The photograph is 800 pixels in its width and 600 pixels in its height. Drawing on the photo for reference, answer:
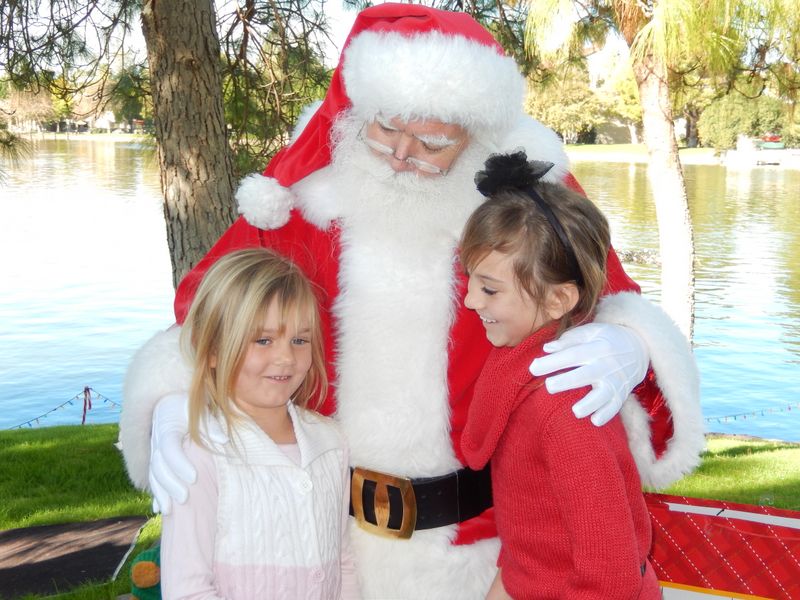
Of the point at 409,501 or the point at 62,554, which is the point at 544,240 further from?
the point at 62,554

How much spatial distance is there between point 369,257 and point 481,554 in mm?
711

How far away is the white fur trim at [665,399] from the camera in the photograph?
5.80 ft

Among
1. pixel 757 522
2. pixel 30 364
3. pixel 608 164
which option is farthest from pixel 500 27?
pixel 608 164

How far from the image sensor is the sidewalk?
3438mm

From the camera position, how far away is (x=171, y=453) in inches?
62.4

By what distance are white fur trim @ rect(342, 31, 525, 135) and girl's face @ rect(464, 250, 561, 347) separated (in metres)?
0.46

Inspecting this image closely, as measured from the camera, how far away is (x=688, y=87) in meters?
6.24

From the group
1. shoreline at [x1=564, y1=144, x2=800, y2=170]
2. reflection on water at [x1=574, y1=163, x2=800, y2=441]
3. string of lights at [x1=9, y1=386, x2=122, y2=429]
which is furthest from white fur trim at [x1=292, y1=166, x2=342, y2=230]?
shoreline at [x1=564, y1=144, x2=800, y2=170]

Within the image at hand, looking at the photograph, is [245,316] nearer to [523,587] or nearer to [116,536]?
[523,587]

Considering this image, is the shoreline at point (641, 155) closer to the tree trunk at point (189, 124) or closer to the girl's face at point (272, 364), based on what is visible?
the tree trunk at point (189, 124)

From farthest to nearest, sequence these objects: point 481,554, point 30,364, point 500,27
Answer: point 30,364 → point 500,27 → point 481,554

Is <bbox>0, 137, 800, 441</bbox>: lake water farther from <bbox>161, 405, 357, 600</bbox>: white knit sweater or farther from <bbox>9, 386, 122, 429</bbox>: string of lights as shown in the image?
<bbox>161, 405, 357, 600</bbox>: white knit sweater

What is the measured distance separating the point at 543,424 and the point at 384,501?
49cm

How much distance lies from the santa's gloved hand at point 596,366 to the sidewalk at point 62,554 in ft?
8.69
